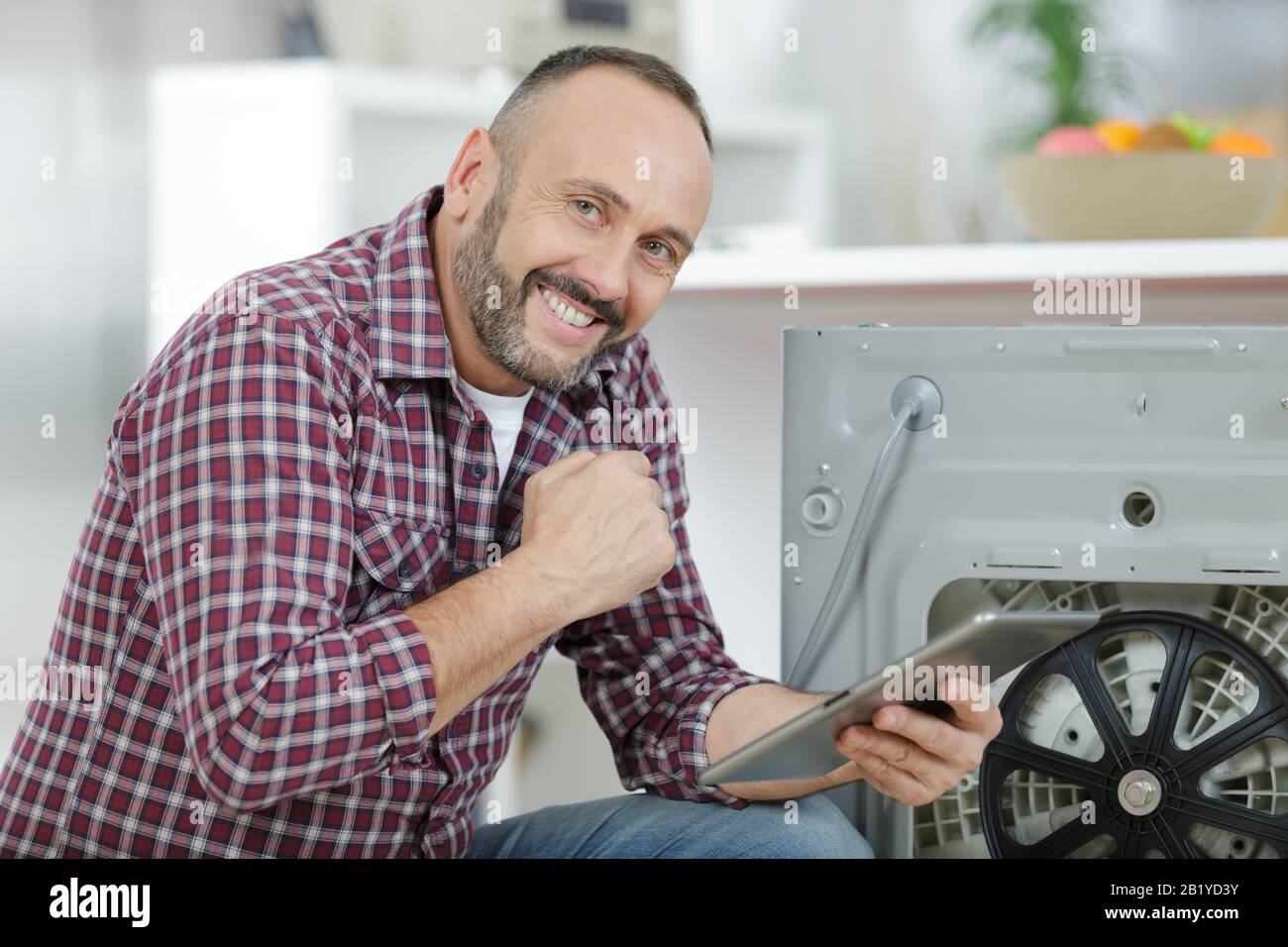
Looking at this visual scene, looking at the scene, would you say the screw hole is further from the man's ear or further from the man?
the man's ear

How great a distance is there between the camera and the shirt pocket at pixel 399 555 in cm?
111

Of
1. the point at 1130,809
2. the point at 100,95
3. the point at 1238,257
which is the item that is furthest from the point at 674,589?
the point at 100,95

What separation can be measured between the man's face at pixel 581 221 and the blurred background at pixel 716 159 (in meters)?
0.36

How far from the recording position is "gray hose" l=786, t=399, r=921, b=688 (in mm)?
1146

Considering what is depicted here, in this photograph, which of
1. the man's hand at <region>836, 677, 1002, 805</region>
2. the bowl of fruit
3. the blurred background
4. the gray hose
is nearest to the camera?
the man's hand at <region>836, 677, 1002, 805</region>

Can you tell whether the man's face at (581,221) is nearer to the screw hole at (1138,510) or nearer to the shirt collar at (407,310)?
the shirt collar at (407,310)

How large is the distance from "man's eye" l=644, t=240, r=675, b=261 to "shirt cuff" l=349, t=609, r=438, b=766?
39 cm

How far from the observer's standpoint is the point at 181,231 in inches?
77.0

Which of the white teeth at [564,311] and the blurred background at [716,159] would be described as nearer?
the white teeth at [564,311]

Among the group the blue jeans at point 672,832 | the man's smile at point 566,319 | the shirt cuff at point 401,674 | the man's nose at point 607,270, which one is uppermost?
the man's nose at point 607,270

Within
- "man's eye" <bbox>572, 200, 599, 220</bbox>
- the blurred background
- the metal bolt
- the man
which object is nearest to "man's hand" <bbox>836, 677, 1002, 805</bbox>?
the man

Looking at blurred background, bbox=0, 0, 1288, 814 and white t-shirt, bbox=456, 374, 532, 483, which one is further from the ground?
blurred background, bbox=0, 0, 1288, 814

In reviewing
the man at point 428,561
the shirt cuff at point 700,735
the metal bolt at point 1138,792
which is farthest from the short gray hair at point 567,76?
the metal bolt at point 1138,792

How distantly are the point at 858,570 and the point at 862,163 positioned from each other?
135 cm
